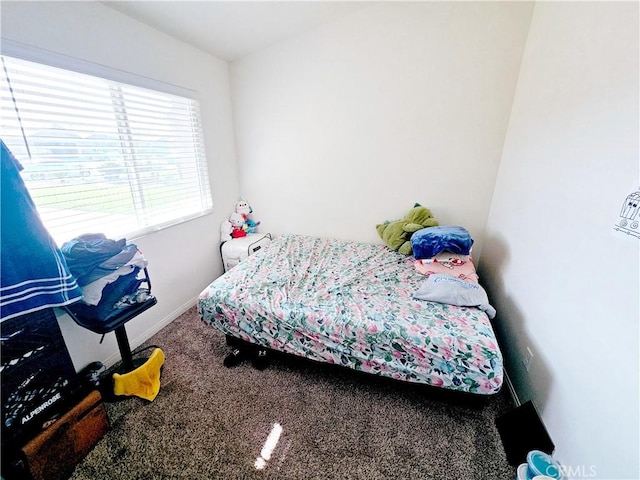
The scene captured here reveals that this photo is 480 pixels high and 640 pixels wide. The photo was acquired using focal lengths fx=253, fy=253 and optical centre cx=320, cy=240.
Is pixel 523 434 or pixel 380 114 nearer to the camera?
pixel 523 434

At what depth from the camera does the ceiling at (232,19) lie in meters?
1.74

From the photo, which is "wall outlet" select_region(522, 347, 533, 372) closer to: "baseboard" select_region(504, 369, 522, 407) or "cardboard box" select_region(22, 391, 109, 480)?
"baseboard" select_region(504, 369, 522, 407)

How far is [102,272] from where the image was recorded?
1390 mm

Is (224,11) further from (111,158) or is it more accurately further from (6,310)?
(6,310)

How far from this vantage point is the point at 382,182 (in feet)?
8.31

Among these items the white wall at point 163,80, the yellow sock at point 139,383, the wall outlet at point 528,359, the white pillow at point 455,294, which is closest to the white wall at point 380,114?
the white wall at point 163,80

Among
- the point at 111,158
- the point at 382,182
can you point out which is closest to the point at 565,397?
the point at 382,182

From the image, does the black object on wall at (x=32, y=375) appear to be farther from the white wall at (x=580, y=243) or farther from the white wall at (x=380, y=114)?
the white wall at (x=580, y=243)

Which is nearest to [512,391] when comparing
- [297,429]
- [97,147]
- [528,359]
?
[528,359]

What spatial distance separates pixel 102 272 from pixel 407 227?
2.23 m

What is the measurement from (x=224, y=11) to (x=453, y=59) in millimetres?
1841

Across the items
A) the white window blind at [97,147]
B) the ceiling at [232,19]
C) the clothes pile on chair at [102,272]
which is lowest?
the clothes pile on chair at [102,272]

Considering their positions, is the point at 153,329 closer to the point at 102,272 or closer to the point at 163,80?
the point at 102,272

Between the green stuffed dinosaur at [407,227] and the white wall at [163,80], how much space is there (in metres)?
1.85
